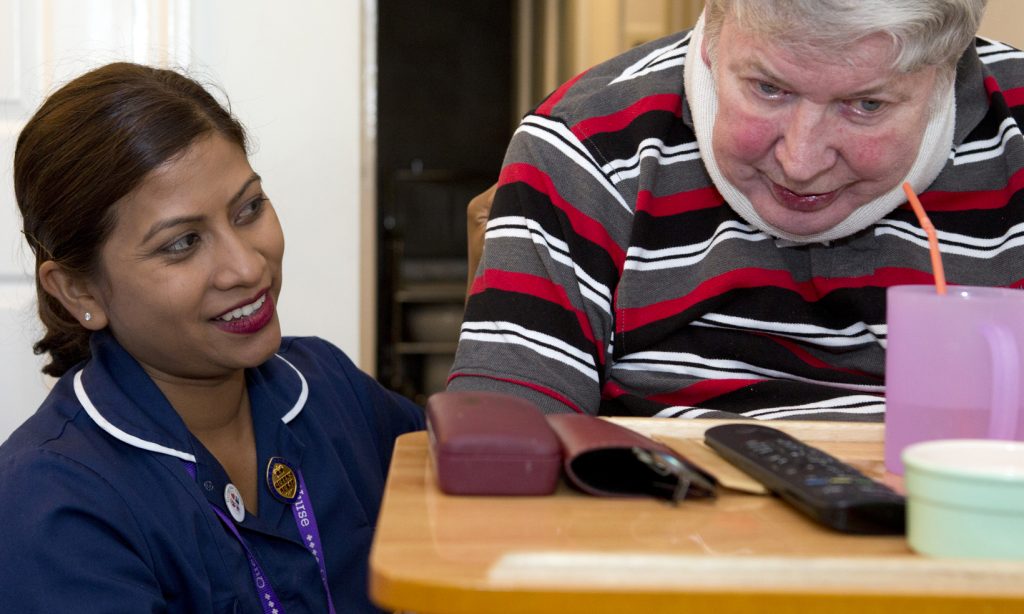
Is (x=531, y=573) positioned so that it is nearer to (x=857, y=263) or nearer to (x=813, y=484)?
(x=813, y=484)

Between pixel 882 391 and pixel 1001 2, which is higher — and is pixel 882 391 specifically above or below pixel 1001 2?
below

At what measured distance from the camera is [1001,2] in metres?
1.90

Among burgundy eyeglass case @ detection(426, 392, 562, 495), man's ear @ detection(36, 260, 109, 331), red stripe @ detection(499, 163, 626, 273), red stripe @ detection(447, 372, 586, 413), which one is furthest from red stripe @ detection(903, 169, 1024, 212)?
man's ear @ detection(36, 260, 109, 331)

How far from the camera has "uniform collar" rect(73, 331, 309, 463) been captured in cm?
117

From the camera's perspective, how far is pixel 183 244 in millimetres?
1251

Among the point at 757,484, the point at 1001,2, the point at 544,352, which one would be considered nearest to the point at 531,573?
the point at 757,484

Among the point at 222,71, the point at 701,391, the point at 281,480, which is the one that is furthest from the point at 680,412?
the point at 222,71

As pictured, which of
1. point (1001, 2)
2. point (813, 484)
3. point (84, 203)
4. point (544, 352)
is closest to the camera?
point (813, 484)

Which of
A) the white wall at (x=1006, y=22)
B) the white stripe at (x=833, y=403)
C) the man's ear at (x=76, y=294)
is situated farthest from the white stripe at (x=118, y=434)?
the white wall at (x=1006, y=22)

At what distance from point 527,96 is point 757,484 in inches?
191

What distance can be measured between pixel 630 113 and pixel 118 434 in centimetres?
61

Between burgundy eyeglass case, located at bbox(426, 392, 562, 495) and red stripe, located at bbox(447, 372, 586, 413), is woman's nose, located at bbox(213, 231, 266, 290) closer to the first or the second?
red stripe, located at bbox(447, 372, 586, 413)

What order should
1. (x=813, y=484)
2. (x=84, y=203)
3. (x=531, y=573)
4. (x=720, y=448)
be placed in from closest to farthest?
(x=531, y=573) < (x=813, y=484) < (x=720, y=448) < (x=84, y=203)

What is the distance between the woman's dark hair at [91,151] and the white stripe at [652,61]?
0.46m
